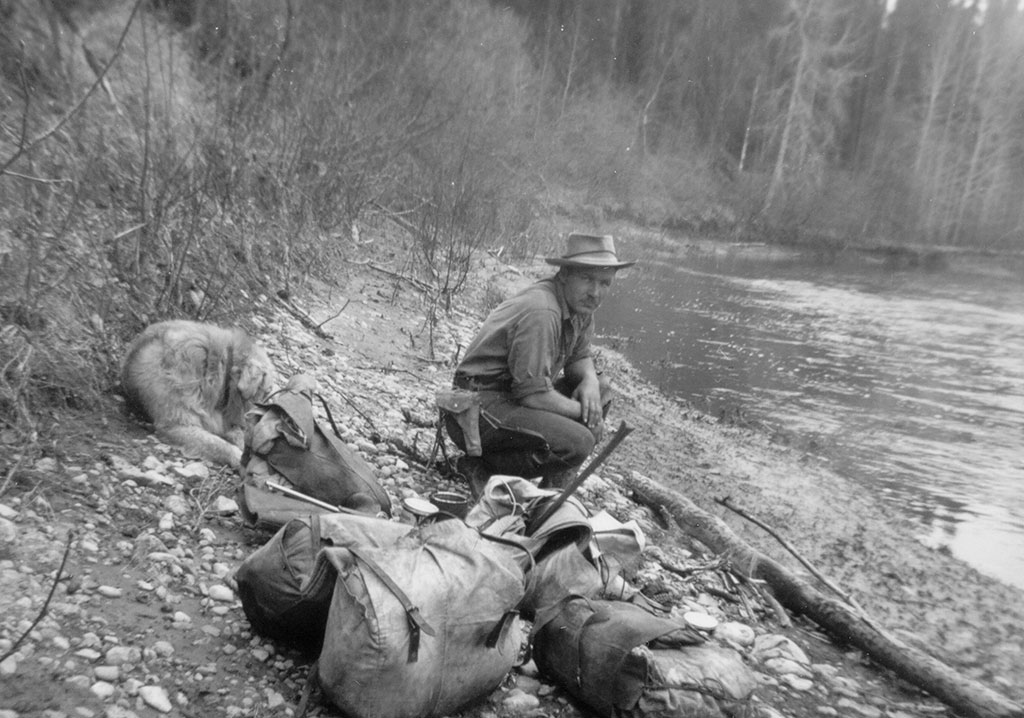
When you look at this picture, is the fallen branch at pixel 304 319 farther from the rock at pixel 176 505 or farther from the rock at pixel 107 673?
the rock at pixel 107 673

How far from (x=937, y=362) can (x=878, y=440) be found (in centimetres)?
634

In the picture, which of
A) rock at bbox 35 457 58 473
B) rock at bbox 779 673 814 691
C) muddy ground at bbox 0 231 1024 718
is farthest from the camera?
rock at bbox 779 673 814 691

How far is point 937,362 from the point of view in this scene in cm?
1461

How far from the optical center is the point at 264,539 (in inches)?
142

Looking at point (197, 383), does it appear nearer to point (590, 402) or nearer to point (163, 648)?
point (163, 648)

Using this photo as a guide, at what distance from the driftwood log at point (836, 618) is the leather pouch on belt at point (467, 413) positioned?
1.64m

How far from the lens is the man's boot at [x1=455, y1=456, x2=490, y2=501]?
468 cm

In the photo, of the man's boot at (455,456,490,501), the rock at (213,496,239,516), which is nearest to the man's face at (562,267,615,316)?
the man's boot at (455,456,490,501)

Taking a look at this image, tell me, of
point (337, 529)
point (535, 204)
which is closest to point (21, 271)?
point (337, 529)

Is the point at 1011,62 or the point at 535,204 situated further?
the point at 1011,62

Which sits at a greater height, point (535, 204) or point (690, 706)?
point (535, 204)

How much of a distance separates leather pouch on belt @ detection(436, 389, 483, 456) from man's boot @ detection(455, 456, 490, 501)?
0.66 ft

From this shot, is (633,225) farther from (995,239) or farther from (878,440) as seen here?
(878,440)

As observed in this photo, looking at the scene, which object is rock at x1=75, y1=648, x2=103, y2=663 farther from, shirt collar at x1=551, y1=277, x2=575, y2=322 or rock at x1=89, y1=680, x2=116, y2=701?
shirt collar at x1=551, y1=277, x2=575, y2=322
